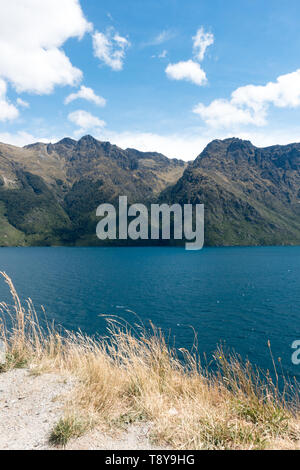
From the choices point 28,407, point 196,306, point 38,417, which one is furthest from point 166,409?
point 196,306

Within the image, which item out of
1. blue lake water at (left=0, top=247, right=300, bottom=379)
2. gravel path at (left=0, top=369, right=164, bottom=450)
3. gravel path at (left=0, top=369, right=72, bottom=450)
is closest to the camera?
gravel path at (left=0, top=369, right=164, bottom=450)

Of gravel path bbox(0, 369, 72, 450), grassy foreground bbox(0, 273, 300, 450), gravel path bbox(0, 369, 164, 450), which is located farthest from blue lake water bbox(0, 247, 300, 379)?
gravel path bbox(0, 369, 164, 450)

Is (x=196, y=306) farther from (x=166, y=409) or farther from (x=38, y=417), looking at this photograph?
(x=38, y=417)

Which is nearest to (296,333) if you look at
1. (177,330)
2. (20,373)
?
(177,330)

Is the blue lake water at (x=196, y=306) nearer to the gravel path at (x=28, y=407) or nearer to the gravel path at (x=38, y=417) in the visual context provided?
the gravel path at (x=28, y=407)

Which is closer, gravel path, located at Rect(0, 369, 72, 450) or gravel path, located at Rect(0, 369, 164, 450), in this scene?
gravel path, located at Rect(0, 369, 164, 450)

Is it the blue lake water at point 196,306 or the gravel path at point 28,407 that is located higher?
the gravel path at point 28,407

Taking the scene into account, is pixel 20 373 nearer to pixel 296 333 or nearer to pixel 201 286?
pixel 296 333

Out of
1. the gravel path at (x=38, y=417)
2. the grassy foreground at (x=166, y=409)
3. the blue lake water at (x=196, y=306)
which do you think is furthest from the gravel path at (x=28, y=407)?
the blue lake water at (x=196, y=306)

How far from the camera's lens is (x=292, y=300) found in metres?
62.3

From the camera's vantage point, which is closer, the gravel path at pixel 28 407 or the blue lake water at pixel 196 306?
the gravel path at pixel 28 407

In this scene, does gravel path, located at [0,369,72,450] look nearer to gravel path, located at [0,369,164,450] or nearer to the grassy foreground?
gravel path, located at [0,369,164,450]
